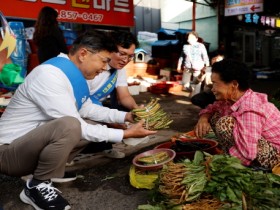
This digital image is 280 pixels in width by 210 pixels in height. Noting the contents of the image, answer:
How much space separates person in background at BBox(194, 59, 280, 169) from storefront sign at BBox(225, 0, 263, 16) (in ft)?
39.4

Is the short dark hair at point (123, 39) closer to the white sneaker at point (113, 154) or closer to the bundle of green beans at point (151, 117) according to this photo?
the bundle of green beans at point (151, 117)

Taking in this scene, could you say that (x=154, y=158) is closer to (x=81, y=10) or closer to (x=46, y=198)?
(x=46, y=198)

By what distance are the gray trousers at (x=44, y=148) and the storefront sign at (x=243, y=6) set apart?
1301cm

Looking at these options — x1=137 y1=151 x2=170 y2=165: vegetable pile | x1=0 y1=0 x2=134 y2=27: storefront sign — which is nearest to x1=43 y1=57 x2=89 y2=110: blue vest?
x1=137 y1=151 x2=170 y2=165: vegetable pile

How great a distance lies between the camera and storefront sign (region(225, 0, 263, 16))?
13445mm

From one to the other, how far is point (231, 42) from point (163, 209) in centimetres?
1890

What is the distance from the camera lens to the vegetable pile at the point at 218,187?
215 cm

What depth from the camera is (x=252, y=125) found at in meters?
2.63

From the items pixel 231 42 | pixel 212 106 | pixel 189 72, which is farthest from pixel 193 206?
pixel 231 42

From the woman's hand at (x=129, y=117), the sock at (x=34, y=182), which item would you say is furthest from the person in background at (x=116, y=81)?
the sock at (x=34, y=182)

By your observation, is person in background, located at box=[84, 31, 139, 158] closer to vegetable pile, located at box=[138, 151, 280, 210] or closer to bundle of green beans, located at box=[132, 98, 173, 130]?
bundle of green beans, located at box=[132, 98, 173, 130]

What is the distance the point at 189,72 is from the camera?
10.3m

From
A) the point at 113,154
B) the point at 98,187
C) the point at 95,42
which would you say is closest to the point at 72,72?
the point at 95,42

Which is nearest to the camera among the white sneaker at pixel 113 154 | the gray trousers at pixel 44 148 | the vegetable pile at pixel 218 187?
the vegetable pile at pixel 218 187
